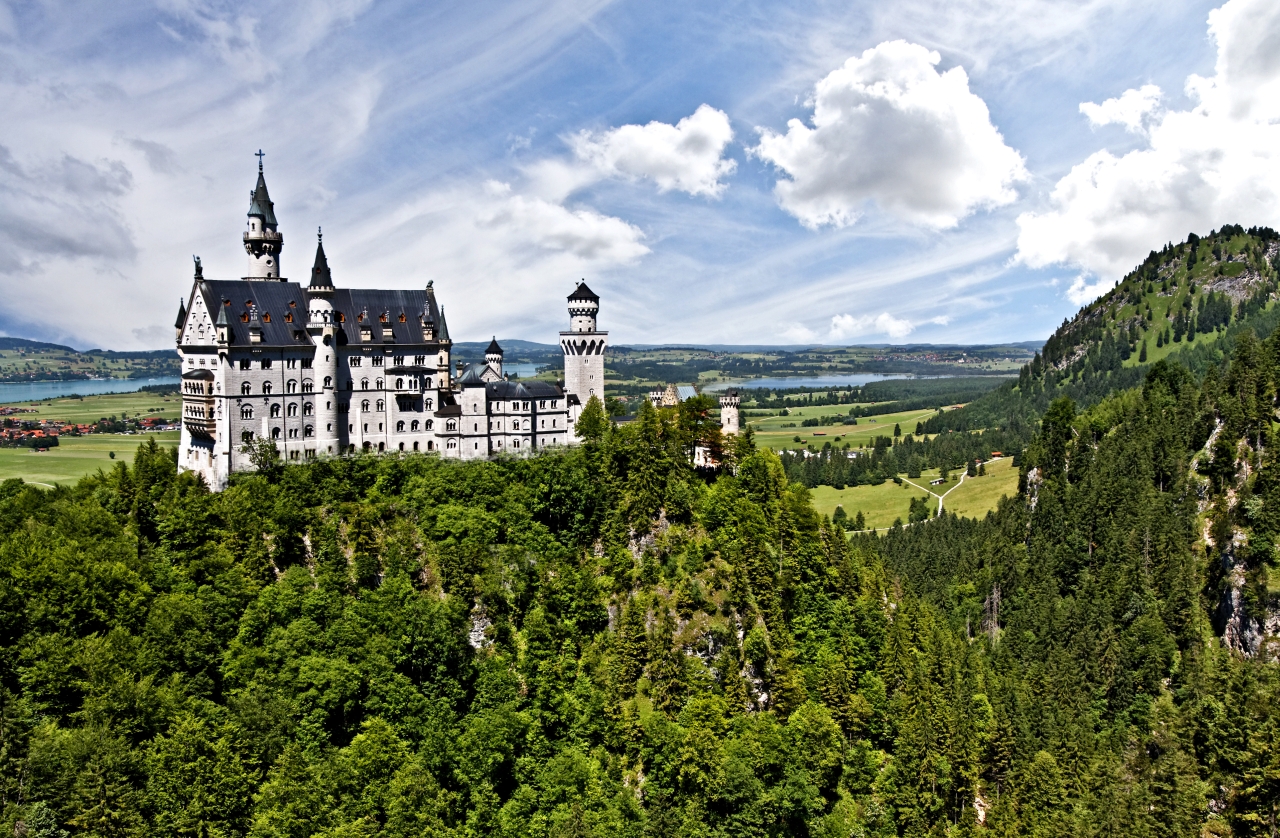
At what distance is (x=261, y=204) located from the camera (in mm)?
90812

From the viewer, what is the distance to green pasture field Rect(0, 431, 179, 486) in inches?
4621

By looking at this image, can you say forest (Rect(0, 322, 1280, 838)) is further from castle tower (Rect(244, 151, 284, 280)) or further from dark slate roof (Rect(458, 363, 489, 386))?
castle tower (Rect(244, 151, 284, 280))

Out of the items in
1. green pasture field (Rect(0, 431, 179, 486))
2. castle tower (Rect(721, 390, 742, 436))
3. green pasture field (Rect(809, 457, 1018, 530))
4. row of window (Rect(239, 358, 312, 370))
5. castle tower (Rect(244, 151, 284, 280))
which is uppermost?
castle tower (Rect(244, 151, 284, 280))

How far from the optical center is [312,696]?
62.3 metres

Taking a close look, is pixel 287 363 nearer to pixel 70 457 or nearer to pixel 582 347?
pixel 582 347

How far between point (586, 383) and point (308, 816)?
187 feet

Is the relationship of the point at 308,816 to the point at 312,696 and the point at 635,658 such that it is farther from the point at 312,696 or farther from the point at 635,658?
the point at 635,658

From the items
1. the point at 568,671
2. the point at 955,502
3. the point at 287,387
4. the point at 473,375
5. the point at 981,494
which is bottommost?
the point at 955,502

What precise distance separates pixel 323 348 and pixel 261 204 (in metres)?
19.3

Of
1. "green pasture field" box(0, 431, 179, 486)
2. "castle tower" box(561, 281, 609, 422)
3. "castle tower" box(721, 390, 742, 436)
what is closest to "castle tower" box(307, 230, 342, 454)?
"castle tower" box(561, 281, 609, 422)

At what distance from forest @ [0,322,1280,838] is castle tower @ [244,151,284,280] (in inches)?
952

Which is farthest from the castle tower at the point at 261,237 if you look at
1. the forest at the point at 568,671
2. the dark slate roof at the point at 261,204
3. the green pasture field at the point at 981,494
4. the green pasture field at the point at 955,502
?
the green pasture field at the point at 981,494

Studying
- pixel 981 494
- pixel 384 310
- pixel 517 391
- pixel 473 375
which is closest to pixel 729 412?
pixel 517 391

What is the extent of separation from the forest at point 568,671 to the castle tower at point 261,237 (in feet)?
79.4
